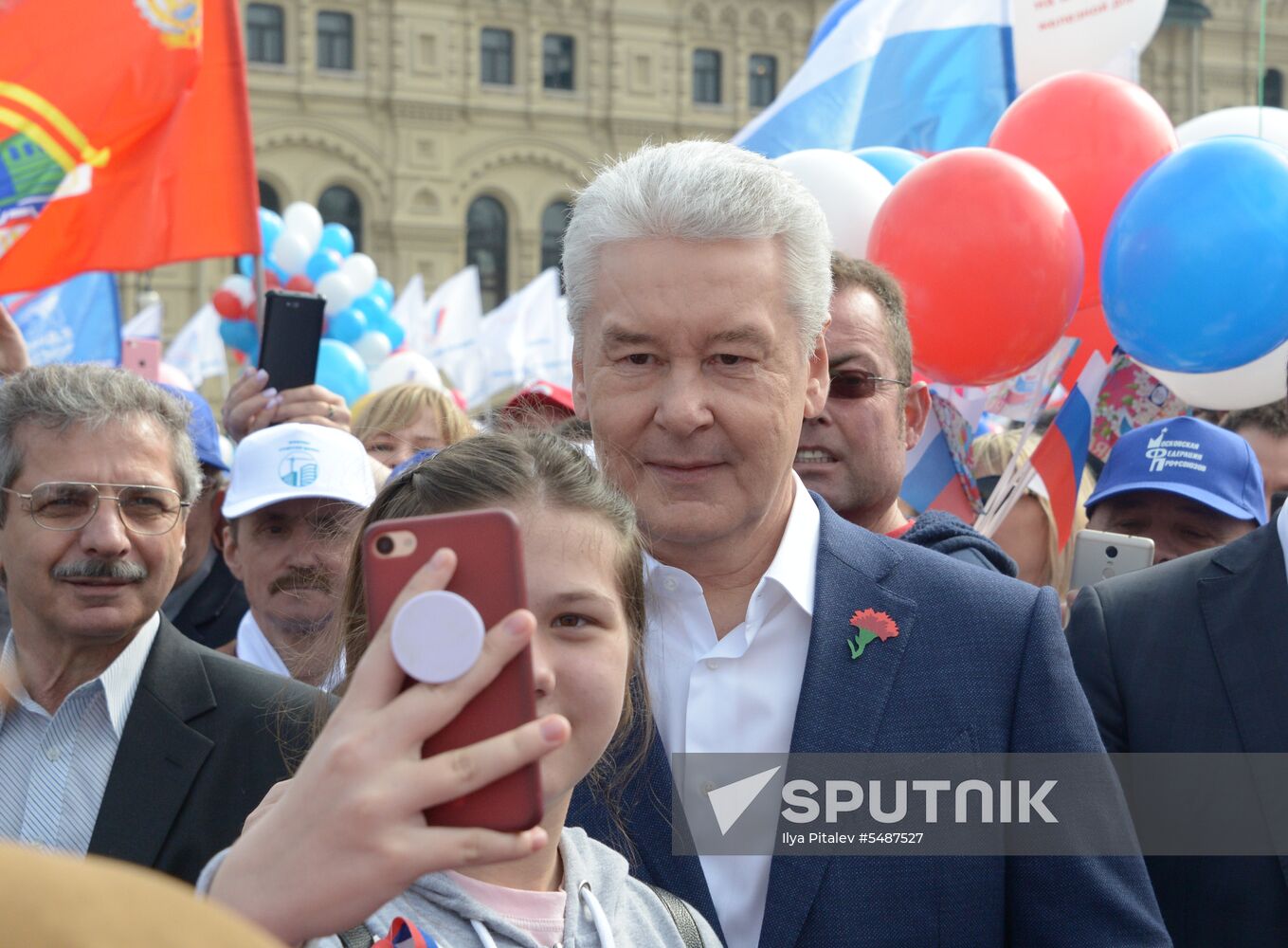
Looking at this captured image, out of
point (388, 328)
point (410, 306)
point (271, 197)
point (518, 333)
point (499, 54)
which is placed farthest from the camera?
point (499, 54)

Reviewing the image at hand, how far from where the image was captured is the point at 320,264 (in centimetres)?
1527

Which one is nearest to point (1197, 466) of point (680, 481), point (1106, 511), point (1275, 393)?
point (1106, 511)

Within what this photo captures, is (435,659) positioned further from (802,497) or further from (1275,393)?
(1275,393)

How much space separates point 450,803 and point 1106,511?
3.29 metres

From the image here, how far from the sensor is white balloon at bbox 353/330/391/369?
1483 cm

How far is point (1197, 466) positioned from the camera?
3979 mm

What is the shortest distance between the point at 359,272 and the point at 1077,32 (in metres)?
10.3

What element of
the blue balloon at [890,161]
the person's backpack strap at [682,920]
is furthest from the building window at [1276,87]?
the person's backpack strap at [682,920]

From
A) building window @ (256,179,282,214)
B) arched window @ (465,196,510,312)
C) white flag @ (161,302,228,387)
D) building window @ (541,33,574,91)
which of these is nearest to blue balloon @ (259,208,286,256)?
white flag @ (161,302,228,387)

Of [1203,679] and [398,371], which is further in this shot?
[398,371]

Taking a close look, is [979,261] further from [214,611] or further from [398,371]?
[398,371]

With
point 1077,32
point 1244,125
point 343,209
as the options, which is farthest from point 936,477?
point 343,209

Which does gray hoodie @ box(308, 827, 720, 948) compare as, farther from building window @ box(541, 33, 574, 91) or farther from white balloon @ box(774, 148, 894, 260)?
building window @ box(541, 33, 574, 91)

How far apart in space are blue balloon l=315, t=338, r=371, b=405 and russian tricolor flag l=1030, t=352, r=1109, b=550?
7016 millimetres
